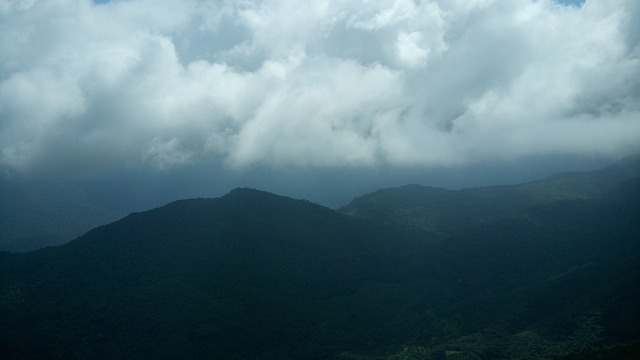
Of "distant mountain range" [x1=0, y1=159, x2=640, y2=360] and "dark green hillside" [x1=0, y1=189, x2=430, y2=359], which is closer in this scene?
"distant mountain range" [x1=0, y1=159, x2=640, y2=360]

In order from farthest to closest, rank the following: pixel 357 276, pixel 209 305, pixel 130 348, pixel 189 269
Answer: pixel 357 276, pixel 189 269, pixel 209 305, pixel 130 348

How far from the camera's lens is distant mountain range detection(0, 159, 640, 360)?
4663 inches

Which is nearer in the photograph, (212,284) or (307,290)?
(212,284)

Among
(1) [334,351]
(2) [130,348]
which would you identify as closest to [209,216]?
(2) [130,348]

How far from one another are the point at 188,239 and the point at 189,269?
16238mm

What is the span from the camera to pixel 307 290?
155 m

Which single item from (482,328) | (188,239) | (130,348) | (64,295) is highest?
(188,239)

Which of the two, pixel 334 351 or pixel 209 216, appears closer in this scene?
pixel 334 351

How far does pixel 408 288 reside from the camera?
525 ft

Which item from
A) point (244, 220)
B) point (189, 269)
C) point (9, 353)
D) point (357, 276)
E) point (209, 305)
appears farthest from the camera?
point (244, 220)

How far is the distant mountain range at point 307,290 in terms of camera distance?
11844 cm

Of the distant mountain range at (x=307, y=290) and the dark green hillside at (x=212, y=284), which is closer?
the distant mountain range at (x=307, y=290)

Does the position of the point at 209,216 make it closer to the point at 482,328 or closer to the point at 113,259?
the point at 113,259

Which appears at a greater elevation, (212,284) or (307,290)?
(212,284)
